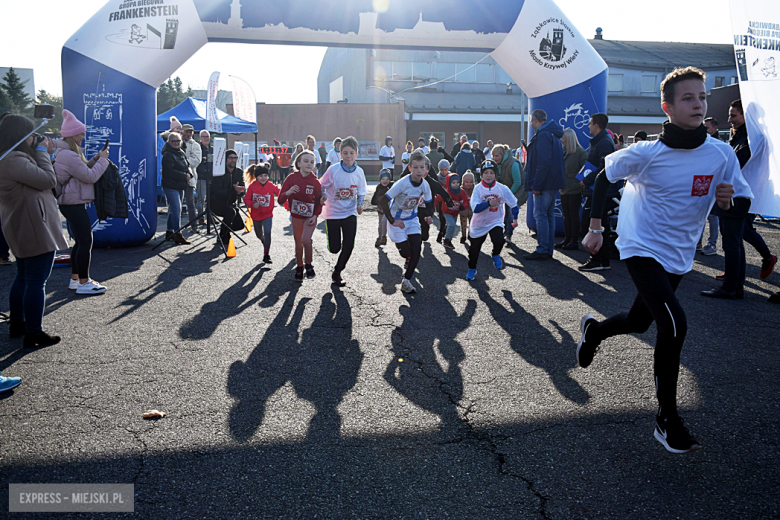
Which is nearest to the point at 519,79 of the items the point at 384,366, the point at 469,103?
the point at 384,366

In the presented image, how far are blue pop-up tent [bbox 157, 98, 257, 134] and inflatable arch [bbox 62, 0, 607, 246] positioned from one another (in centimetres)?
688

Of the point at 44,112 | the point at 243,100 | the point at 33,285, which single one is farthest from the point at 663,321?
the point at 243,100

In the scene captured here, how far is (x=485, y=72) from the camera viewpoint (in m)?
43.6

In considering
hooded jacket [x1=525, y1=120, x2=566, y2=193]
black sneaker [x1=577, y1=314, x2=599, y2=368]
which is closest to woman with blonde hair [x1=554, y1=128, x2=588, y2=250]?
hooded jacket [x1=525, y1=120, x2=566, y2=193]

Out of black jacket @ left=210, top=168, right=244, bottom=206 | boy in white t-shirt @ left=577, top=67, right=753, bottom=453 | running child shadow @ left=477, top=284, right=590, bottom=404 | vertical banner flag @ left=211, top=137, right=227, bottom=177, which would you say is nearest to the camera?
boy in white t-shirt @ left=577, top=67, right=753, bottom=453

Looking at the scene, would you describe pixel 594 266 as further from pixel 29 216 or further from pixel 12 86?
pixel 12 86

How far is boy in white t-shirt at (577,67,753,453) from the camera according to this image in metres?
3.05

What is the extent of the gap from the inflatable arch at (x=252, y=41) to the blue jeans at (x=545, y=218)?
2229 millimetres

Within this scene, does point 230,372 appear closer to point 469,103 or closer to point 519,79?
point 519,79

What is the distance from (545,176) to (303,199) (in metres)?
3.90

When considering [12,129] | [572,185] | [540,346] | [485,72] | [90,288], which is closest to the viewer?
[12,129]

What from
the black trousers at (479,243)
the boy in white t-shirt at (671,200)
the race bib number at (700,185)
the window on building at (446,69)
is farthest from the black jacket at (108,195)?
the window on building at (446,69)

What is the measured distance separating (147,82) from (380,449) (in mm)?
8885

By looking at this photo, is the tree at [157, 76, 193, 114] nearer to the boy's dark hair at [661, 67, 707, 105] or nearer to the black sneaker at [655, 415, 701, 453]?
the boy's dark hair at [661, 67, 707, 105]
